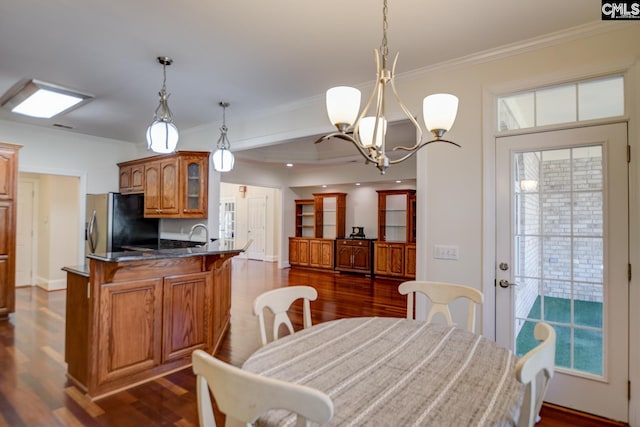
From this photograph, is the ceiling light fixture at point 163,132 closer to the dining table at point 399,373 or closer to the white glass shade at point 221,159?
the white glass shade at point 221,159

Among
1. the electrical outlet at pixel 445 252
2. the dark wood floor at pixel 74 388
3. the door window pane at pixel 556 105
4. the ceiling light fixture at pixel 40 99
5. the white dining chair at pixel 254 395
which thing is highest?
the ceiling light fixture at pixel 40 99

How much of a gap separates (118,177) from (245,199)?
16.3 ft

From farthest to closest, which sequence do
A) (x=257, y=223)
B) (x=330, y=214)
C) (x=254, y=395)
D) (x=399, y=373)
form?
(x=257, y=223) < (x=330, y=214) < (x=399, y=373) < (x=254, y=395)

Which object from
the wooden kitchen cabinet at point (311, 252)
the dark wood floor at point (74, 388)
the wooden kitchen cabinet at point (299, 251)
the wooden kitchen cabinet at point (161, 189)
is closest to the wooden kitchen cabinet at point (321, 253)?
the wooden kitchen cabinet at point (311, 252)

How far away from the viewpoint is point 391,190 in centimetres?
793

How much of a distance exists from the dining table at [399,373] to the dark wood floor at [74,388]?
1.25m

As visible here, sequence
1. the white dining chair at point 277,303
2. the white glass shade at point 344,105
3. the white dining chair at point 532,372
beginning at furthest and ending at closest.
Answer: the white dining chair at point 277,303 → the white glass shade at point 344,105 → the white dining chair at point 532,372

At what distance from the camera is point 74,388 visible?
2.58m

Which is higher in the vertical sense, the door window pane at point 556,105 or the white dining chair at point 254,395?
the door window pane at point 556,105

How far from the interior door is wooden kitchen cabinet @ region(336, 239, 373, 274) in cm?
528

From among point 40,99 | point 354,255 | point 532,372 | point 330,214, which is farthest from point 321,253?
point 532,372

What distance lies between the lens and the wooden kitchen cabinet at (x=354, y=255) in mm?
7935

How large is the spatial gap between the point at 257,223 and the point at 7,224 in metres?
6.62

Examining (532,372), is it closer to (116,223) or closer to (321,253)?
(116,223)
